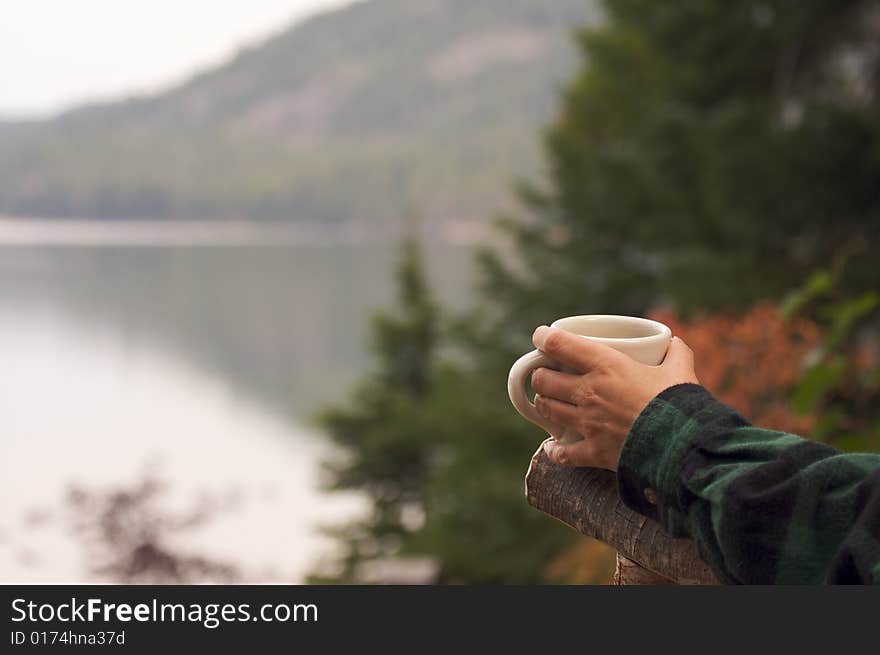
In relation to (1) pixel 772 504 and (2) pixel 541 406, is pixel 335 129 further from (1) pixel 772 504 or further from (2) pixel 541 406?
(1) pixel 772 504

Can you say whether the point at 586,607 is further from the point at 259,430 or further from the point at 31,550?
the point at 259,430

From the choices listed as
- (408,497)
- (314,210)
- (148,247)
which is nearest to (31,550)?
(408,497)

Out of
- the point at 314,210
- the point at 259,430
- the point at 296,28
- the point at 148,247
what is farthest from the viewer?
the point at 296,28

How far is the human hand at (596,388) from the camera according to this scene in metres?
1.05

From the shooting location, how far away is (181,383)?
3375 centimetres

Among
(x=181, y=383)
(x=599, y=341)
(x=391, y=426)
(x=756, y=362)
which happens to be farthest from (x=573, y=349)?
(x=181, y=383)

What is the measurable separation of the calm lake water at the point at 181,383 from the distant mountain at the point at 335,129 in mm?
6896

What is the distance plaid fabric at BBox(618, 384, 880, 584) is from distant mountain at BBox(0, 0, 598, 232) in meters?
15.3

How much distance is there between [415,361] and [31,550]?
327 inches

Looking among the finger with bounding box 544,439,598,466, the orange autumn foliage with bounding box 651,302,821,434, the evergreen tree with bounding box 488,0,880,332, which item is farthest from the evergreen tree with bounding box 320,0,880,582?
the finger with bounding box 544,439,598,466

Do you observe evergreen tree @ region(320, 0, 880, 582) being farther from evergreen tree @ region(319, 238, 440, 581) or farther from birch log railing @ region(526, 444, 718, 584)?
birch log railing @ region(526, 444, 718, 584)

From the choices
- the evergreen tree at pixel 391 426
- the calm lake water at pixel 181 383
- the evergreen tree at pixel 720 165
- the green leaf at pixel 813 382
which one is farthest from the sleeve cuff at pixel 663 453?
the evergreen tree at pixel 391 426

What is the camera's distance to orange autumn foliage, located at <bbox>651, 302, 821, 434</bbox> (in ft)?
20.6

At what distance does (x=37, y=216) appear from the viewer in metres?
58.3
